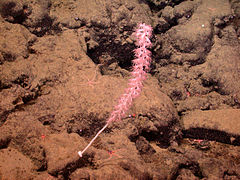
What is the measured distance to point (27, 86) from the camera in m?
2.70

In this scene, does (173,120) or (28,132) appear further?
(173,120)

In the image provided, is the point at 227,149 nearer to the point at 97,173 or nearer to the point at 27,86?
the point at 97,173

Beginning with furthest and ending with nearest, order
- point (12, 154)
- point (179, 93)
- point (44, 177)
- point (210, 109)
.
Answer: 1. point (179, 93)
2. point (210, 109)
3. point (12, 154)
4. point (44, 177)

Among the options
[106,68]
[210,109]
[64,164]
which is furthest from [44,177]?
[210,109]

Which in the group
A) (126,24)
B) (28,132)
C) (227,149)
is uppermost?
(126,24)

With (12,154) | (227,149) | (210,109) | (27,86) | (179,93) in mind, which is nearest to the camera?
(12,154)

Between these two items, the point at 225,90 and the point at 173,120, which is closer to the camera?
the point at 173,120

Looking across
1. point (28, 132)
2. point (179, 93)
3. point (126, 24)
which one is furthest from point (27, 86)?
point (179, 93)

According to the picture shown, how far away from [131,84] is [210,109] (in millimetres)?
1742

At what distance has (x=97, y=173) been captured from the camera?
203 centimetres

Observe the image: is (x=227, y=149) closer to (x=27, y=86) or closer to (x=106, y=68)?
(x=106, y=68)

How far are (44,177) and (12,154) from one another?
0.52 m

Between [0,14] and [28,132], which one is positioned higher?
[0,14]

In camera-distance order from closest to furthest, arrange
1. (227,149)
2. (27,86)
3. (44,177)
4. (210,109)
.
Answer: (44,177)
(27,86)
(227,149)
(210,109)
